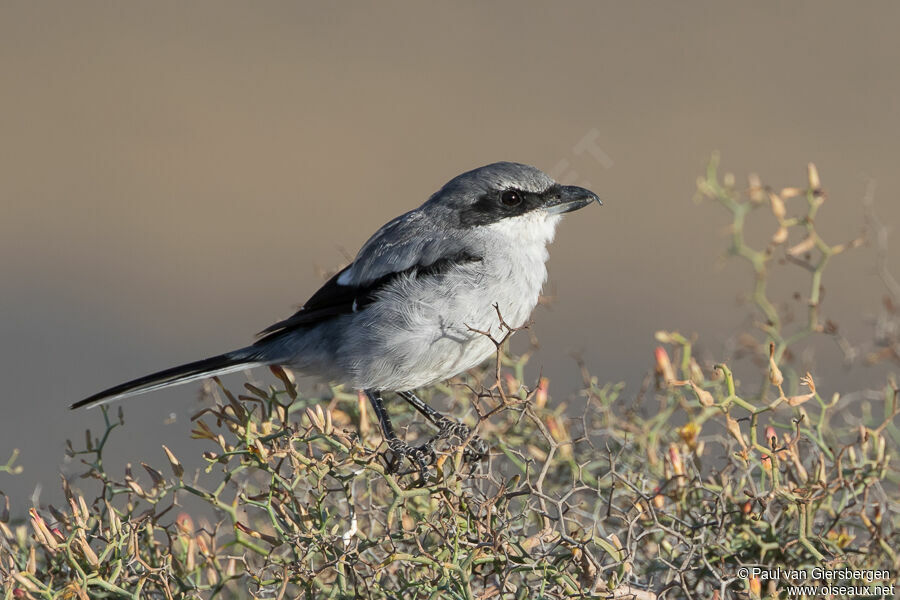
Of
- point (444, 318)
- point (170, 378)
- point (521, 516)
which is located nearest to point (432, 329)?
point (444, 318)

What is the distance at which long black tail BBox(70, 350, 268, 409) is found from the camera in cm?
293

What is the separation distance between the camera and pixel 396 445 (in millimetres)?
2555

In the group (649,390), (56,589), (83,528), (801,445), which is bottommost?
(801,445)

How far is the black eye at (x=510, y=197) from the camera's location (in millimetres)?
3295

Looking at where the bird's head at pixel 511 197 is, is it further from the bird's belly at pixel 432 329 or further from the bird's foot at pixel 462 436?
the bird's foot at pixel 462 436

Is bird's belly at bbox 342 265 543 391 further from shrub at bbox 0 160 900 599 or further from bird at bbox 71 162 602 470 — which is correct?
shrub at bbox 0 160 900 599

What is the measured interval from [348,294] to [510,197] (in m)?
0.64

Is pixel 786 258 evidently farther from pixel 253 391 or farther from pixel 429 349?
pixel 253 391

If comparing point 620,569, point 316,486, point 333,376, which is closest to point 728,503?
point 620,569

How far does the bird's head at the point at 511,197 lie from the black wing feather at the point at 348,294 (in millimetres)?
244

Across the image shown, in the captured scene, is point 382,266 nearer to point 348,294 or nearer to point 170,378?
point 348,294

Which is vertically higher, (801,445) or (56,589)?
(56,589)

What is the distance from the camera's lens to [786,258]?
2434 millimetres

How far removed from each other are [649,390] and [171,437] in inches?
125
